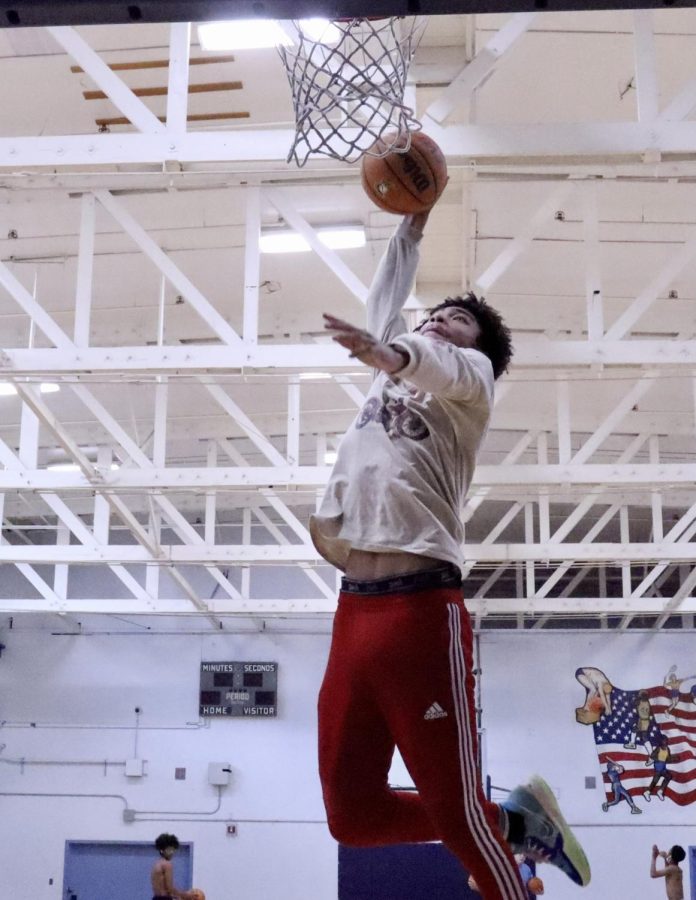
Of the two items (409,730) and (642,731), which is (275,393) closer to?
(642,731)

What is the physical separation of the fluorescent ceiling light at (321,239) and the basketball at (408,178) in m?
5.93

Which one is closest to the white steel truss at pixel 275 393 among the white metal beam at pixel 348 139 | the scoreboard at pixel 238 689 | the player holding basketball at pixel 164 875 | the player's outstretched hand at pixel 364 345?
the white metal beam at pixel 348 139

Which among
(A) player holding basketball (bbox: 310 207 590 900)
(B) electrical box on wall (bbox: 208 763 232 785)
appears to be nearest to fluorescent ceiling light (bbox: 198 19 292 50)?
(A) player holding basketball (bbox: 310 207 590 900)

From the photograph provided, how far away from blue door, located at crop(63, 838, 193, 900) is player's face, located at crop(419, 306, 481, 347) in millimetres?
14239

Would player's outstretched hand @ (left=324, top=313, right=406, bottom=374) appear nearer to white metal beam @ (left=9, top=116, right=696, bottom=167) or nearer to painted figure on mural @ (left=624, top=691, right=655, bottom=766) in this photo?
white metal beam @ (left=9, top=116, right=696, bottom=167)

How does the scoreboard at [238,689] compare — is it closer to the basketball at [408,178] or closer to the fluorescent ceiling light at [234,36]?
the fluorescent ceiling light at [234,36]

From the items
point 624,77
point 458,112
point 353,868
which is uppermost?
point 624,77

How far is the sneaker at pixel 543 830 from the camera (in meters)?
3.38

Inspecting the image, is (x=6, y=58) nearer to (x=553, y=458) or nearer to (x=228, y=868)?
(x=553, y=458)

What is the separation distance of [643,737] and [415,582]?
14.3m

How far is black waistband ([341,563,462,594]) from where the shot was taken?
2908 millimetres

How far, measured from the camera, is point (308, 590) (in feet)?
55.6

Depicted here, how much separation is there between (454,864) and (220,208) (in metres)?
5.99

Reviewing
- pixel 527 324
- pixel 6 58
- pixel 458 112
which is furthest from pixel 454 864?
pixel 6 58
